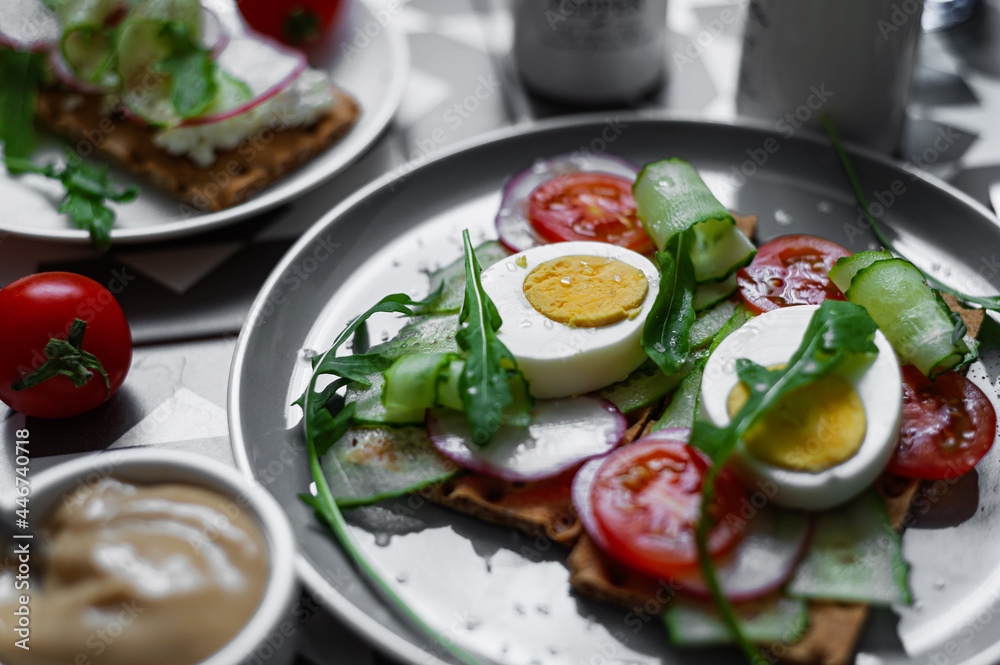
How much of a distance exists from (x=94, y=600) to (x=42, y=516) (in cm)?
23

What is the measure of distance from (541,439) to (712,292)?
2.10ft

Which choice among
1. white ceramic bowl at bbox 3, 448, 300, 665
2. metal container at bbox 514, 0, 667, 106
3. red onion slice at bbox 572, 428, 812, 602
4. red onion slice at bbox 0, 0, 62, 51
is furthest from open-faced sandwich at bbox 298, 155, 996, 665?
red onion slice at bbox 0, 0, 62, 51

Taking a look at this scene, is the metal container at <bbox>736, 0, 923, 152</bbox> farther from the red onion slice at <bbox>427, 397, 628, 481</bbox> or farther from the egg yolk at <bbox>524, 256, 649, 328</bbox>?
the red onion slice at <bbox>427, 397, 628, 481</bbox>

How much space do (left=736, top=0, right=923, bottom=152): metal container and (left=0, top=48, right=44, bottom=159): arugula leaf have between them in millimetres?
2431

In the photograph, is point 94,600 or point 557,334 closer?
point 94,600

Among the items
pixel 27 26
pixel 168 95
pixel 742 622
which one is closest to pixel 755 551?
pixel 742 622

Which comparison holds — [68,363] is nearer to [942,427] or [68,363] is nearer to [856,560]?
[856,560]

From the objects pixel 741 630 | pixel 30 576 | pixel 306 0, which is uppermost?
pixel 306 0

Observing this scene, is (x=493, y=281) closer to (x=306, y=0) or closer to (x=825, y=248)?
(x=825, y=248)

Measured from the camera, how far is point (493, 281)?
207 centimetres

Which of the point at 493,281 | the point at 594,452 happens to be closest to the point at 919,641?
the point at 594,452

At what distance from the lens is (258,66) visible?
9.21 ft

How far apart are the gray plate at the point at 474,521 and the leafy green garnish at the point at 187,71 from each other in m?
0.61

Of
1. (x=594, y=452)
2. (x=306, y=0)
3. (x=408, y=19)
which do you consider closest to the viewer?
(x=594, y=452)
